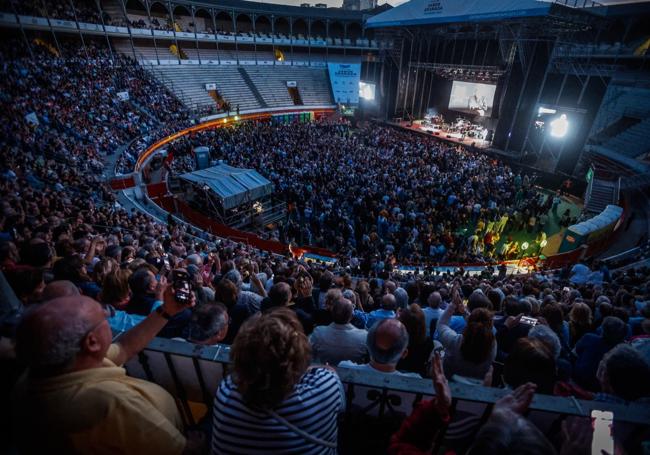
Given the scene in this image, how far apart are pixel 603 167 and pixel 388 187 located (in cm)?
1305

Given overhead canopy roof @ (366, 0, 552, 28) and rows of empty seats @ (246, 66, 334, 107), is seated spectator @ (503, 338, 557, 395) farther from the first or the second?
rows of empty seats @ (246, 66, 334, 107)

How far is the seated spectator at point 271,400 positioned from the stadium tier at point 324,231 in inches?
0.4

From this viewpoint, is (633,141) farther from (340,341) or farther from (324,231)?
(340,341)

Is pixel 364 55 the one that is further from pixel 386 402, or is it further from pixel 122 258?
pixel 386 402

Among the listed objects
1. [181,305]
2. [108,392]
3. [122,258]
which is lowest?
[122,258]

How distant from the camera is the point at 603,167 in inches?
737

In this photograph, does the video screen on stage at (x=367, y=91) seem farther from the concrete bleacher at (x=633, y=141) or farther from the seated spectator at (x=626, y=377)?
the seated spectator at (x=626, y=377)

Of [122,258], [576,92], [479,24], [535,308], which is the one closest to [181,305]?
[535,308]

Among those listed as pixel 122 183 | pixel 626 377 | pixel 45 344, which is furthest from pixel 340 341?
pixel 122 183

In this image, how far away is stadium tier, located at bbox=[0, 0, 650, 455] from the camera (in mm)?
1596

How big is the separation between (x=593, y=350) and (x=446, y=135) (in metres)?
30.0

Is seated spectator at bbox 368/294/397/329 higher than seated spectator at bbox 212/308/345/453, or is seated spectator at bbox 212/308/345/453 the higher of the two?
seated spectator at bbox 212/308/345/453

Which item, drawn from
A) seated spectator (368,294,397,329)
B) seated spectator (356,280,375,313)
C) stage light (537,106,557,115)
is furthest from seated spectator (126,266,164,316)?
stage light (537,106,557,115)

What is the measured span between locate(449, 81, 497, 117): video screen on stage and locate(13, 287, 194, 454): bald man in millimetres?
36566
